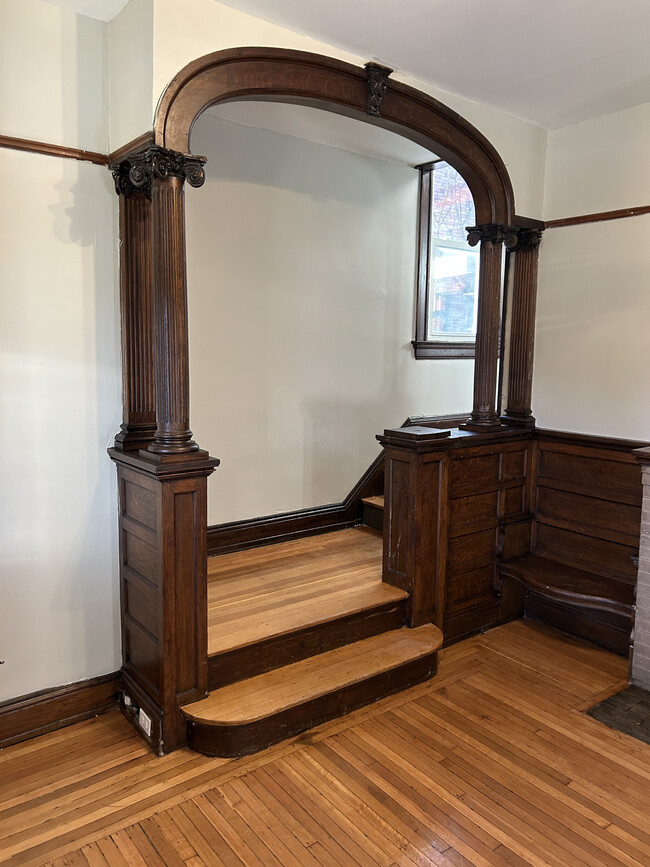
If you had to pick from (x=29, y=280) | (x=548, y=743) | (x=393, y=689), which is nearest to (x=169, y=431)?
(x=29, y=280)

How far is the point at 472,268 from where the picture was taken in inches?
→ 199

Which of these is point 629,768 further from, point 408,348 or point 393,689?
point 408,348

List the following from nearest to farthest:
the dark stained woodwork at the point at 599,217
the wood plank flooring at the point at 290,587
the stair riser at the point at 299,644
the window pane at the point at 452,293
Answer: the stair riser at the point at 299,644
the wood plank flooring at the point at 290,587
the dark stained woodwork at the point at 599,217
the window pane at the point at 452,293

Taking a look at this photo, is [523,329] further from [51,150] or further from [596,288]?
[51,150]

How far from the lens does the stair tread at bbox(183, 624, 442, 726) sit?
8.36ft

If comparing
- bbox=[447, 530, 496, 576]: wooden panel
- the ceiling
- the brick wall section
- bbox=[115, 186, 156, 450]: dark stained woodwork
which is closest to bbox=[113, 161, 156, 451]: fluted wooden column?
bbox=[115, 186, 156, 450]: dark stained woodwork

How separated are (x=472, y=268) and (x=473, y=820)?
3857mm

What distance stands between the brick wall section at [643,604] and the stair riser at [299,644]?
3.68ft

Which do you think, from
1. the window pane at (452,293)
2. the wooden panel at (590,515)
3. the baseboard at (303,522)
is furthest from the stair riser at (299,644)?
the window pane at (452,293)

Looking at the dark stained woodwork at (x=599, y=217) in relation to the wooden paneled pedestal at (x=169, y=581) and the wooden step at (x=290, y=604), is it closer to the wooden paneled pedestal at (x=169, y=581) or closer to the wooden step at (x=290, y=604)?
the wooden step at (x=290, y=604)

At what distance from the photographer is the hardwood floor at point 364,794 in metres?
2.10

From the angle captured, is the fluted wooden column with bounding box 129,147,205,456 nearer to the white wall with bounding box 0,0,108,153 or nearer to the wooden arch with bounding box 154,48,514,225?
the wooden arch with bounding box 154,48,514,225

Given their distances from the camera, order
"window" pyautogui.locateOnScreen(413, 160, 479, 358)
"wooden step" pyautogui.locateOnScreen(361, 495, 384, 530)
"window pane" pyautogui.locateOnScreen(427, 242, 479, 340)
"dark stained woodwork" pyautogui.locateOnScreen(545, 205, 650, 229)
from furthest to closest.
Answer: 1. "window pane" pyautogui.locateOnScreen(427, 242, 479, 340)
2. "window" pyautogui.locateOnScreen(413, 160, 479, 358)
3. "wooden step" pyautogui.locateOnScreen(361, 495, 384, 530)
4. "dark stained woodwork" pyautogui.locateOnScreen(545, 205, 650, 229)

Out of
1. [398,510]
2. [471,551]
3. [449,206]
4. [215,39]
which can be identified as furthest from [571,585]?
[215,39]
